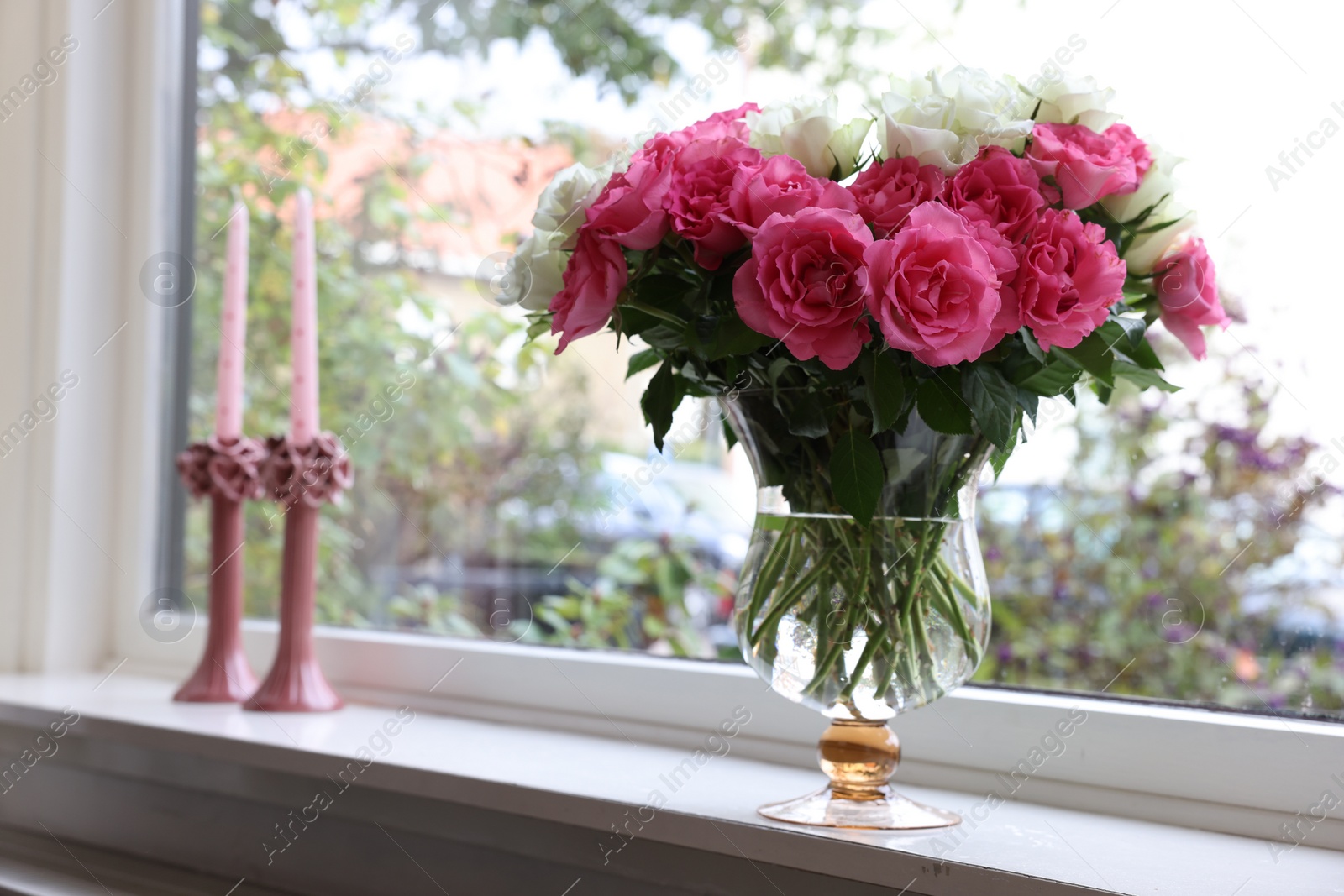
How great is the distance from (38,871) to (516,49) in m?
0.95

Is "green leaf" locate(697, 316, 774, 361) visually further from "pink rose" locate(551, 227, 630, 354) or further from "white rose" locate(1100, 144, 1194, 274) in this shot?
"white rose" locate(1100, 144, 1194, 274)

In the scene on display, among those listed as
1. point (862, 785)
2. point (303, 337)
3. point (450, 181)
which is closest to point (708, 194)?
point (862, 785)

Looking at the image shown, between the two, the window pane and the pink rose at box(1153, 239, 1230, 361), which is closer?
the pink rose at box(1153, 239, 1230, 361)

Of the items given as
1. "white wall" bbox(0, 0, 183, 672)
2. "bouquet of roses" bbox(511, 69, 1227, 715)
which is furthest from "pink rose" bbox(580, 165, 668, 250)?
"white wall" bbox(0, 0, 183, 672)

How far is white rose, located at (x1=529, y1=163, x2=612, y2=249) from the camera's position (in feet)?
2.21

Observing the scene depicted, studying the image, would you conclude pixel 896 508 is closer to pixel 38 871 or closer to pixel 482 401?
pixel 482 401

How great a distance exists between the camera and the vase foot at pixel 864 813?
2.23 feet

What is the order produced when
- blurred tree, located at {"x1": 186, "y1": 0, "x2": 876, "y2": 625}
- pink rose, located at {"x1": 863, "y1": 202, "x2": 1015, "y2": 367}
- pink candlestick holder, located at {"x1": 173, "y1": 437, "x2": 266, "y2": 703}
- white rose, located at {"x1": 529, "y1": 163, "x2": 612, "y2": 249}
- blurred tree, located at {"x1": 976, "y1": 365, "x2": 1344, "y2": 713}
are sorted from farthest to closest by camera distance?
1. blurred tree, located at {"x1": 186, "y1": 0, "x2": 876, "y2": 625}
2. pink candlestick holder, located at {"x1": 173, "y1": 437, "x2": 266, "y2": 703}
3. blurred tree, located at {"x1": 976, "y1": 365, "x2": 1344, "y2": 713}
4. white rose, located at {"x1": 529, "y1": 163, "x2": 612, "y2": 249}
5. pink rose, located at {"x1": 863, "y1": 202, "x2": 1015, "y2": 367}

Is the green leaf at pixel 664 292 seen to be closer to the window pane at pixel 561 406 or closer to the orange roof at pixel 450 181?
the window pane at pixel 561 406

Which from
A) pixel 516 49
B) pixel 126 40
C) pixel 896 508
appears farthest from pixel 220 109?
pixel 896 508

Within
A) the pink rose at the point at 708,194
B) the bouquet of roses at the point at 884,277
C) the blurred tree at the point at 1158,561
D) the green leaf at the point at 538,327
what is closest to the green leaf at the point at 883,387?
the bouquet of roses at the point at 884,277

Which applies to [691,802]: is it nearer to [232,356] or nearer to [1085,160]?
[1085,160]

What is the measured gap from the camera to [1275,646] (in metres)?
0.99

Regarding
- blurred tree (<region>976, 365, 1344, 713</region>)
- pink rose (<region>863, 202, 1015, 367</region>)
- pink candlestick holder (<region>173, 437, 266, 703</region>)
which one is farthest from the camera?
pink candlestick holder (<region>173, 437, 266, 703</region>)
